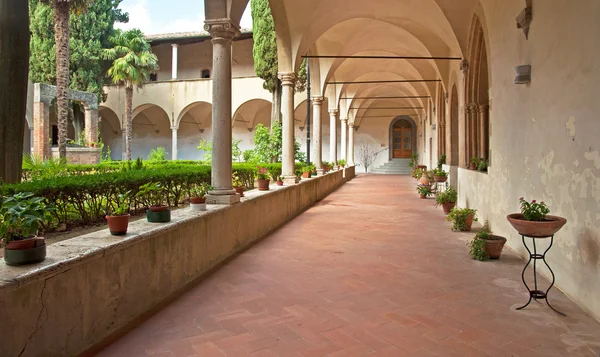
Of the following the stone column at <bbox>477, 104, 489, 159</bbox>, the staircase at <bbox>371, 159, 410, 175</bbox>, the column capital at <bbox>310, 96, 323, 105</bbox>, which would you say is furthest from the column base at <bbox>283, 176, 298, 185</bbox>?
the staircase at <bbox>371, 159, 410, 175</bbox>

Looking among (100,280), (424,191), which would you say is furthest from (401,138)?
(100,280)

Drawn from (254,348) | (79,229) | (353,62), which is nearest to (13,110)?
(79,229)

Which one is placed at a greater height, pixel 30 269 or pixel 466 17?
pixel 466 17

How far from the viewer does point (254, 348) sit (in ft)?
9.71

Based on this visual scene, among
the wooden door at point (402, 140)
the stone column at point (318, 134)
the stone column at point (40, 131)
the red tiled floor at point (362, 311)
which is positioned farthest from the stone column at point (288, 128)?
the wooden door at point (402, 140)

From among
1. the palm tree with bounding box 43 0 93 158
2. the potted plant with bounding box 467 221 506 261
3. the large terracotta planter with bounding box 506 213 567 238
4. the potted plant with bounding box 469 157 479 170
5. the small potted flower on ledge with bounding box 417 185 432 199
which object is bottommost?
the potted plant with bounding box 467 221 506 261

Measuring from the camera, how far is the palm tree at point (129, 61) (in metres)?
22.9

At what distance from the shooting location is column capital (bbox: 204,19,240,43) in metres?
5.61

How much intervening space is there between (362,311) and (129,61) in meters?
23.0

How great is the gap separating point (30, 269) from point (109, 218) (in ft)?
3.38

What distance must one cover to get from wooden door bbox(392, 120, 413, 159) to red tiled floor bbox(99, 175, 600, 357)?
79.9ft

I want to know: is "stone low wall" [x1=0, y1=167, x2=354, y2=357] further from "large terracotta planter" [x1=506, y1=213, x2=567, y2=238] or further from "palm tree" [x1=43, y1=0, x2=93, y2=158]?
"palm tree" [x1=43, y1=0, x2=93, y2=158]

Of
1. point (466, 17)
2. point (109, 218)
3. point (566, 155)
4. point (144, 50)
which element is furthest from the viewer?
point (144, 50)

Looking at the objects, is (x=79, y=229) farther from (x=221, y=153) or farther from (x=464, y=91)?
(x=464, y=91)
